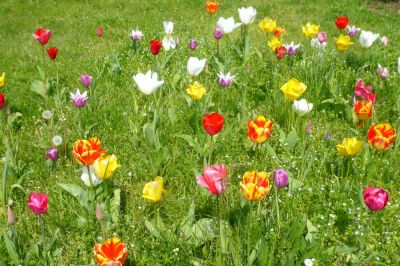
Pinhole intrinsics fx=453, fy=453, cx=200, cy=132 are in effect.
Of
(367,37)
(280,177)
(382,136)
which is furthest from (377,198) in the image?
(367,37)

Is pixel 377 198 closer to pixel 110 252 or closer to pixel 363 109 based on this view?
pixel 363 109

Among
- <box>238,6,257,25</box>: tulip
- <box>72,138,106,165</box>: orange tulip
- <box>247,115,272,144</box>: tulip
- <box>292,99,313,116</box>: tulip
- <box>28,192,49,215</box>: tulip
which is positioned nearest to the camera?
<box>28,192,49,215</box>: tulip

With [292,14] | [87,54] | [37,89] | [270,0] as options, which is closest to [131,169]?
[37,89]

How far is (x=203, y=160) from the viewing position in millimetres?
3229

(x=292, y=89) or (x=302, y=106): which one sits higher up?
(x=292, y=89)

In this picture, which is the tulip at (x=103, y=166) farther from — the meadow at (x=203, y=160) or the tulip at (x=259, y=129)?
the tulip at (x=259, y=129)

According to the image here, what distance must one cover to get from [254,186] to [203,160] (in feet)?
3.31

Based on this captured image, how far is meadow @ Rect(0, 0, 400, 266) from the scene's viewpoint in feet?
8.10

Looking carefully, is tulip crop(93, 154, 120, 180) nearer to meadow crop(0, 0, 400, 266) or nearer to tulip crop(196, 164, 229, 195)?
meadow crop(0, 0, 400, 266)

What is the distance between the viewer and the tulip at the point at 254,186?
226cm

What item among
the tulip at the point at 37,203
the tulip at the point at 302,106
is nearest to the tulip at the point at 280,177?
the tulip at the point at 302,106

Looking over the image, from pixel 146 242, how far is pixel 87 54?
3.89 metres

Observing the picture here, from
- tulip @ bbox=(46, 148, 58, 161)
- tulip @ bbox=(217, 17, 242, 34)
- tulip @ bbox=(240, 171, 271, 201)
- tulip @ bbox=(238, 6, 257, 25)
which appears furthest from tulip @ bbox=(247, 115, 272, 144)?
tulip @ bbox=(238, 6, 257, 25)

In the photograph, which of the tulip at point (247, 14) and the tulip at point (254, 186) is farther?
the tulip at point (247, 14)
